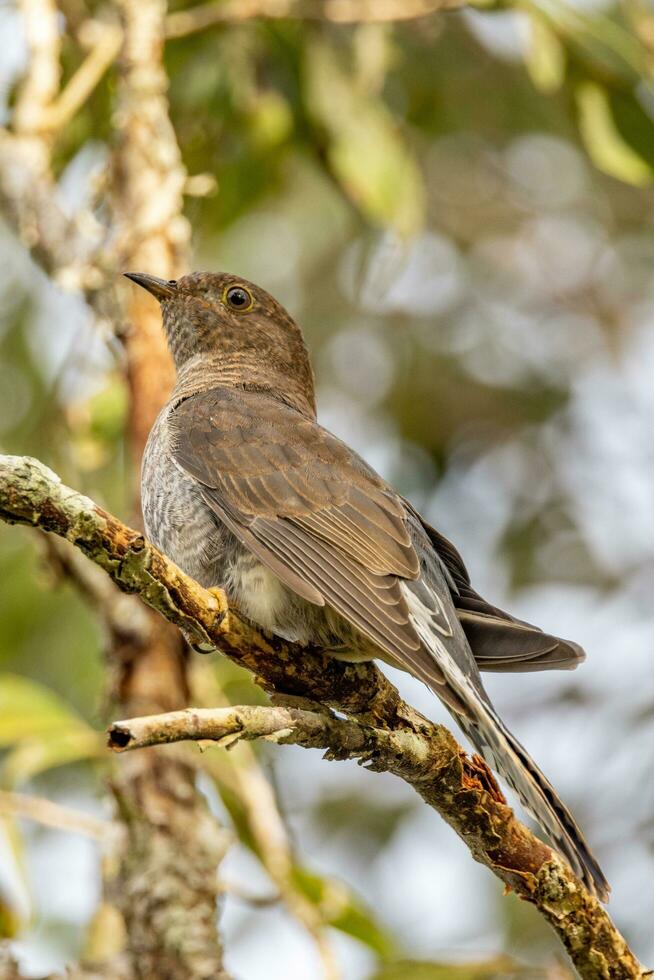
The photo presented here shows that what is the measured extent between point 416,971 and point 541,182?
20.6 feet

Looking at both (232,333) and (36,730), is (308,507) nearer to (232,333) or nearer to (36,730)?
(36,730)

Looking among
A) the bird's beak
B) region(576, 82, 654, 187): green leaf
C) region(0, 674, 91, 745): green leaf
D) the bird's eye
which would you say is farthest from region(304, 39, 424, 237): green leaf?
region(0, 674, 91, 745): green leaf

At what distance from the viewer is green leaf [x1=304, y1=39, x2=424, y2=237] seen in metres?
5.45

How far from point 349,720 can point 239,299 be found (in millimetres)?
2808

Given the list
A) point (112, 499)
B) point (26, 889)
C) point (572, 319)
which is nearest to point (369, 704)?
point (26, 889)

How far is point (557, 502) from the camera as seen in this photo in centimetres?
862

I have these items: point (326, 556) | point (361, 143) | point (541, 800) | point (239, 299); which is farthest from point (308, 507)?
point (361, 143)

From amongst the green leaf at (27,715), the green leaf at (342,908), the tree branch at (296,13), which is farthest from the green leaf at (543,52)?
the green leaf at (342,908)

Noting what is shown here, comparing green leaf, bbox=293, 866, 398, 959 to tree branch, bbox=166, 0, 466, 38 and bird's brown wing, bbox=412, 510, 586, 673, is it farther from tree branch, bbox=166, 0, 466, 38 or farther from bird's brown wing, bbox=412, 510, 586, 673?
tree branch, bbox=166, 0, 466, 38

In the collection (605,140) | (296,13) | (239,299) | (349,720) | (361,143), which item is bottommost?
(349,720)

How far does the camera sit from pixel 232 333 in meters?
5.54

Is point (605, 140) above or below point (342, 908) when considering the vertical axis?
above

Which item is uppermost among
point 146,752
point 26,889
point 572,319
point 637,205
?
point 637,205

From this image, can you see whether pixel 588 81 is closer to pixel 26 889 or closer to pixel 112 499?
pixel 112 499
